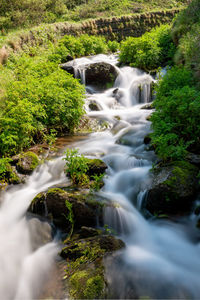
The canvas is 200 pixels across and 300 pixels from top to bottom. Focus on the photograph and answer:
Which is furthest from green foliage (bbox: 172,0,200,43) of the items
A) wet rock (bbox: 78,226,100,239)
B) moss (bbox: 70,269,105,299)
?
moss (bbox: 70,269,105,299)

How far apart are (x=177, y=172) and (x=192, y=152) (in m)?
1.13

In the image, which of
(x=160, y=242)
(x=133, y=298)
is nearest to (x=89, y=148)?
(x=160, y=242)

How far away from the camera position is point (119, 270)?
3.54 meters

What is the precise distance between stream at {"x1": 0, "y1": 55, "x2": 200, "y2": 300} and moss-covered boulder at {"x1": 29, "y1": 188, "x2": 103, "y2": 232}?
21 centimetres

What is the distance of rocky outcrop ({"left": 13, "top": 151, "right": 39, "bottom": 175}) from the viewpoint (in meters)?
5.74

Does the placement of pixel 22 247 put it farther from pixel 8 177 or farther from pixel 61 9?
pixel 61 9

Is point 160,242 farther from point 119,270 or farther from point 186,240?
point 119,270

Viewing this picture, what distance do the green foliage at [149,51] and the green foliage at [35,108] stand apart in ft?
18.8

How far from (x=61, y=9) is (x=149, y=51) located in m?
15.9

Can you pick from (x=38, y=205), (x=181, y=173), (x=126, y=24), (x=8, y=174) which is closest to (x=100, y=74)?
(x=8, y=174)

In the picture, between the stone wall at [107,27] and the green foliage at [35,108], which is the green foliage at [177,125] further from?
the stone wall at [107,27]

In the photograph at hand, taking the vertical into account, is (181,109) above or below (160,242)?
above

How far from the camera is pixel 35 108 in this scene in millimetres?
6633

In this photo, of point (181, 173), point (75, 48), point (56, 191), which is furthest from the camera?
point (75, 48)
